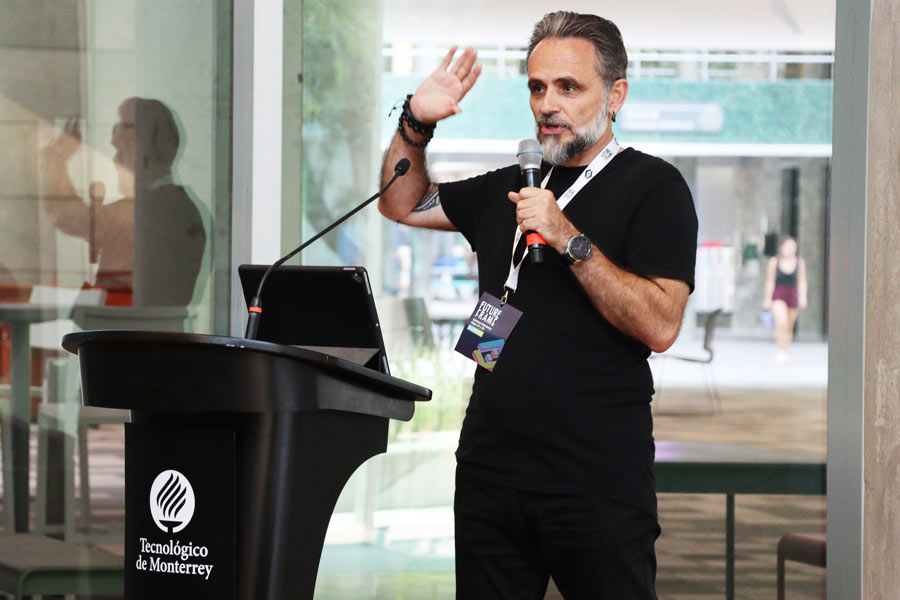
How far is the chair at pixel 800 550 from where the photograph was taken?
278 cm

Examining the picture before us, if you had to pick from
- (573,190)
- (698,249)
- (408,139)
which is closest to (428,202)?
(408,139)

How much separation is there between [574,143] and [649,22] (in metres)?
1.36

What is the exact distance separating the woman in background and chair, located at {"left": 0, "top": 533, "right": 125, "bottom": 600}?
1.93 metres

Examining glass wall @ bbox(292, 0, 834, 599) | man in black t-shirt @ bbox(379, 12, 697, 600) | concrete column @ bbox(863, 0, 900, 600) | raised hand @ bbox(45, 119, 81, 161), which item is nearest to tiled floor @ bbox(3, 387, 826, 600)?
glass wall @ bbox(292, 0, 834, 599)

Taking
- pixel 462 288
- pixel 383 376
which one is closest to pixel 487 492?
pixel 383 376

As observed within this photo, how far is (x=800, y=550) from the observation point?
2.82 m

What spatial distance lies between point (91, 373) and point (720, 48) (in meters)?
2.20

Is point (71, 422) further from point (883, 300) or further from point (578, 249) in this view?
point (883, 300)

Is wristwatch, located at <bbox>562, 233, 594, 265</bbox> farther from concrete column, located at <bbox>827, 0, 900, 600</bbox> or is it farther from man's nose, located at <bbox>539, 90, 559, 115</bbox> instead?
concrete column, located at <bbox>827, 0, 900, 600</bbox>

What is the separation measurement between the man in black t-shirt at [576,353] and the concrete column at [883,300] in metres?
1.04

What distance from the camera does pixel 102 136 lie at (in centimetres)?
278

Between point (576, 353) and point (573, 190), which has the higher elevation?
point (573, 190)

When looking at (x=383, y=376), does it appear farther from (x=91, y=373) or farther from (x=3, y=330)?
(x=3, y=330)

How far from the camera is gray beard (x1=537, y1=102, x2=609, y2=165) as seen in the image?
1.80 m
